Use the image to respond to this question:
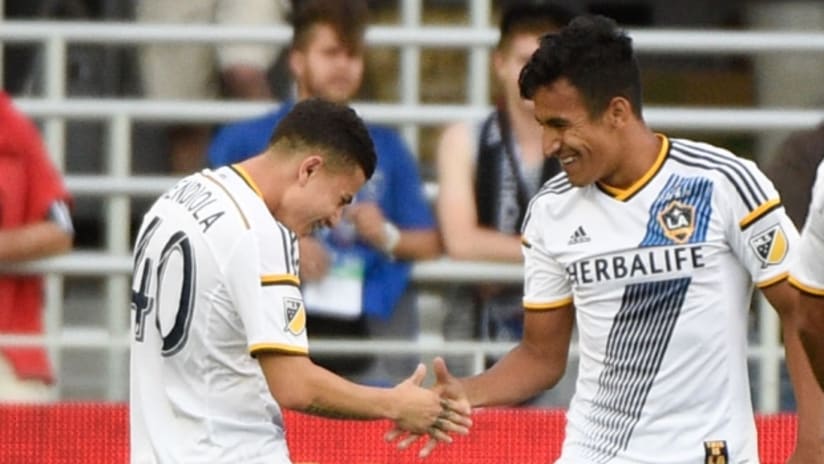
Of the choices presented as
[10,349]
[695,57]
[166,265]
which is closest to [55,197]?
[10,349]

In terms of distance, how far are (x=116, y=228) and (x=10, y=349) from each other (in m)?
1.16

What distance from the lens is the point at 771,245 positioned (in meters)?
5.80

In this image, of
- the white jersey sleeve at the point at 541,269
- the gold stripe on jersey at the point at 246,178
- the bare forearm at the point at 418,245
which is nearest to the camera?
the gold stripe on jersey at the point at 246,178

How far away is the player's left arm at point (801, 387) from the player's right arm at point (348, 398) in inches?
35.3

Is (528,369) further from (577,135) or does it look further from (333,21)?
(333,21)

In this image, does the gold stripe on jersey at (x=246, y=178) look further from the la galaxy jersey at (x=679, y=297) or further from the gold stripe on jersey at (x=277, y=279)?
the la galaxy jersey at (x=679, y=297)

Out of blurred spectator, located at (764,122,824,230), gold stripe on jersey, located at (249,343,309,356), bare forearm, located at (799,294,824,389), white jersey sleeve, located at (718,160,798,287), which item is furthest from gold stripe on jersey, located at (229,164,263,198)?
blurred spectator, located at (764,122,824,230)

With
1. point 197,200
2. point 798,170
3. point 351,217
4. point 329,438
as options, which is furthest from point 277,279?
point 798,170

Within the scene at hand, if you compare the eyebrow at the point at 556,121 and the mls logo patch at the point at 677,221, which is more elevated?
the eyebrow at the point at 556,121

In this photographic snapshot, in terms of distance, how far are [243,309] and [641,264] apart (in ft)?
3.53

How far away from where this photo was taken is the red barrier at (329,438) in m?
7.44

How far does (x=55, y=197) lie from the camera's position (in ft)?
26.8

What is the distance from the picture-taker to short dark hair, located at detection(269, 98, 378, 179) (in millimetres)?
5879

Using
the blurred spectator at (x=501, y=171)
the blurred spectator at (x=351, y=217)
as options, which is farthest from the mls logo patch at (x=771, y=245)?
the blurred spectator at (x=351, y=217)
